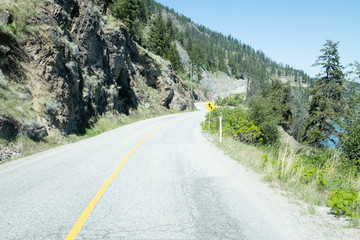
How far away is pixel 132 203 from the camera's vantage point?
15.4ft

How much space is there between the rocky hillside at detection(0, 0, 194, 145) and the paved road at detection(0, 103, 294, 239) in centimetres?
545

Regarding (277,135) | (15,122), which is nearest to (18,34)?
(15,122)

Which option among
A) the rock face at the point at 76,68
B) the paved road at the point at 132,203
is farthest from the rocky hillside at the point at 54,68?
the paved road at the point at 132,203

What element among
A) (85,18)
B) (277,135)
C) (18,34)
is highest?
(85,18)

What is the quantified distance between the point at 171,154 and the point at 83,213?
608 cm

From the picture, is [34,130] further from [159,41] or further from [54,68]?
[159,41]

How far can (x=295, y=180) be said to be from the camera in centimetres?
608

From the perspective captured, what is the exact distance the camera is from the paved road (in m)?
3.64

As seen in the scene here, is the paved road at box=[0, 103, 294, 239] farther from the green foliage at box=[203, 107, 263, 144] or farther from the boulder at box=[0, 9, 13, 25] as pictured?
the green foliage at box=[203, 107, 263, 144]

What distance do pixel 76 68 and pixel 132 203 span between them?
16036 millimetres

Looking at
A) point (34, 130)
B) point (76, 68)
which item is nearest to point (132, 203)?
point (34, 130)

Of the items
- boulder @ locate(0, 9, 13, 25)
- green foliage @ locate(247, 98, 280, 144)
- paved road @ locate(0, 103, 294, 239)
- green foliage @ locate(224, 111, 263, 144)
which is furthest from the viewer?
green foliage @ locate(247, 98, 280, 144)

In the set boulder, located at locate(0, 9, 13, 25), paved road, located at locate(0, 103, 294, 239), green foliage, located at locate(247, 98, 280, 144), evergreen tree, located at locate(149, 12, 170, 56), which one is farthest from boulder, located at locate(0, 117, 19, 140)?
evergreen tree, located at locate(149, 12, 170, 56)

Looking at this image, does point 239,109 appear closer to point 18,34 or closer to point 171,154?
point 171,154
